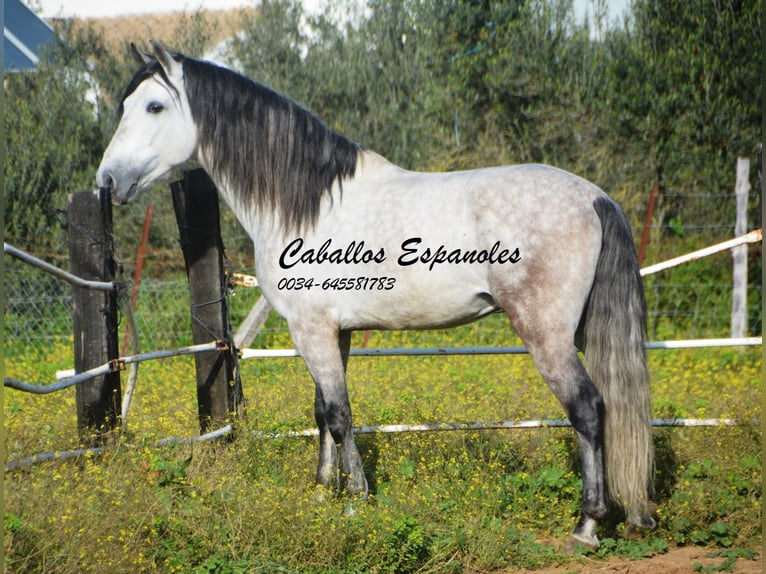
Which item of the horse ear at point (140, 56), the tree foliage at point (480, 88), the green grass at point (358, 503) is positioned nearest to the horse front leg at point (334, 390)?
the green grass at point (358, 503)

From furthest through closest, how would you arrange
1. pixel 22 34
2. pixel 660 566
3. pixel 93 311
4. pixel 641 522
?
pixel 22 34
pixel 93 311
pixel 641 522
pixel 660 566

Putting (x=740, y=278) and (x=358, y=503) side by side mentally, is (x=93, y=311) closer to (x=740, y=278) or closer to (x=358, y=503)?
(x=358, y=503)

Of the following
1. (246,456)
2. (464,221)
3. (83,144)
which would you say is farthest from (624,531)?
(83,144)

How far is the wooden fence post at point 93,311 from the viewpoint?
4434 millimetres

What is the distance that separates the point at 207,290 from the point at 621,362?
2.72 metres

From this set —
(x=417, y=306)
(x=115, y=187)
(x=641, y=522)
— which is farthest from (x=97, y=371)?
(x=641, y=522)

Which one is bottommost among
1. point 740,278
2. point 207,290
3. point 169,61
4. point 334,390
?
point 740,278

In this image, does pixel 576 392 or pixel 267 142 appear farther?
pixel 267 142

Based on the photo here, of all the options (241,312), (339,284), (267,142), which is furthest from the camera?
(241,312)

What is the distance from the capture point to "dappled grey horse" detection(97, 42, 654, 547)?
13.0 ft

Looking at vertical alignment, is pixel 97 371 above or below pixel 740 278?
above

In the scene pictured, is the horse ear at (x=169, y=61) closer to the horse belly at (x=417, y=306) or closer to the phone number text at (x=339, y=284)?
the phone number text at (x=339, y=284)

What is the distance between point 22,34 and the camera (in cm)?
1808

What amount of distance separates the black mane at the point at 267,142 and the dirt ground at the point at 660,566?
234 centimetres
